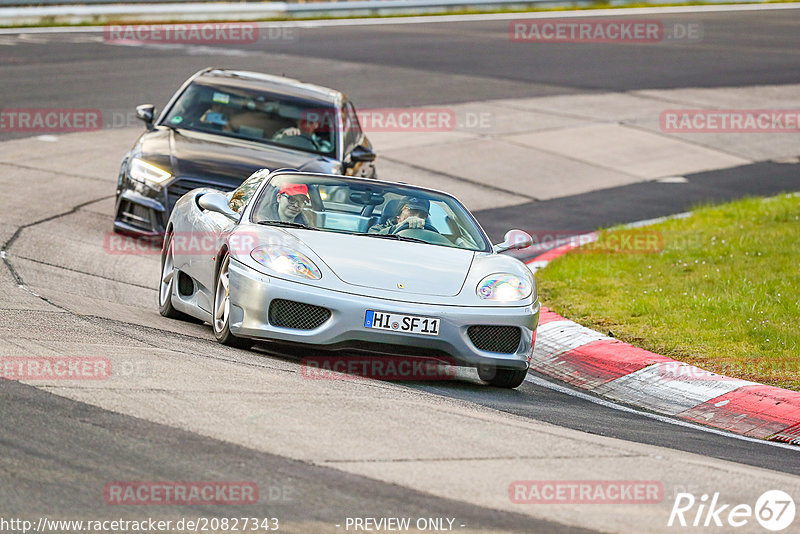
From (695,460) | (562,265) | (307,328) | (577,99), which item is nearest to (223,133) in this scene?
(562,265)

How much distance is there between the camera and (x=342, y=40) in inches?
1185

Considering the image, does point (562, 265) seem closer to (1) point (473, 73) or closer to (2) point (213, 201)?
(2) point (213, 201)

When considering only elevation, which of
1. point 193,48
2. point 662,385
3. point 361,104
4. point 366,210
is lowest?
point 361,104

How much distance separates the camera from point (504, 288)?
7922 millimetres

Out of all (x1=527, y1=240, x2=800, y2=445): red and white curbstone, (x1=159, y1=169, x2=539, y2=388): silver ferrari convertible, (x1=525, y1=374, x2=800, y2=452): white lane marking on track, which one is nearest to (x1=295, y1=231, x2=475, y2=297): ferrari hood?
(x1=159, y1=169, x2=539, y2=388): silver ferrari convertible

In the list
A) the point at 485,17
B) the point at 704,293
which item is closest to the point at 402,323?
the point at 704,293

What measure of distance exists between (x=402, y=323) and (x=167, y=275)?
267cm

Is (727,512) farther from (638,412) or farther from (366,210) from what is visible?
(366,210)

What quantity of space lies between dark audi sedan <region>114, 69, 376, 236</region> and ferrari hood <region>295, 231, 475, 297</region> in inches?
151

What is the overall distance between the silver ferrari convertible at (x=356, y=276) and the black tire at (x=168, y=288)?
0.09 m

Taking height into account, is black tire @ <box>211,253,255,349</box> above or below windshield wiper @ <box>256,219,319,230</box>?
below

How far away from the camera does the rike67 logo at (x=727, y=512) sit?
5.09 m

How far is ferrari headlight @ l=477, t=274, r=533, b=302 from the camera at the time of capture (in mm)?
7824

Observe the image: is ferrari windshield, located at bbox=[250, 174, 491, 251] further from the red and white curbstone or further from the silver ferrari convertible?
the red and white curbstone
